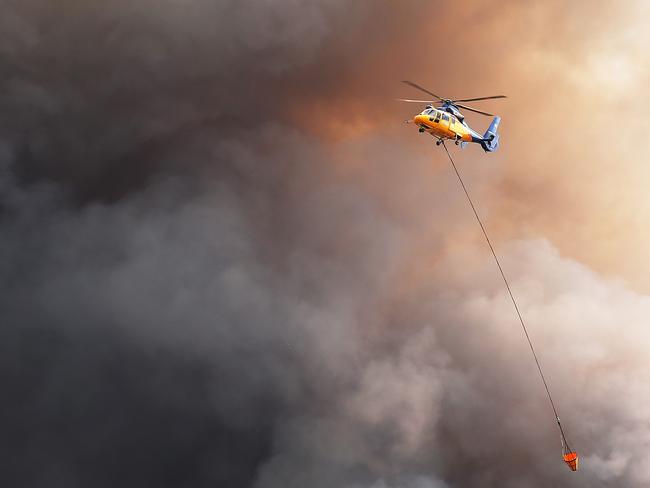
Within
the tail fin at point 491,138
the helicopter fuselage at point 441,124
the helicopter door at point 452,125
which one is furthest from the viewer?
the tail fin at point 491,138

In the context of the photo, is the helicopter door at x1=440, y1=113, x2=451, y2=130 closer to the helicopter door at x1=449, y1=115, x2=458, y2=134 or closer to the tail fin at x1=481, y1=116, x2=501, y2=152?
the helicopter door at x1=449, y1=115, x2=458, y2=134

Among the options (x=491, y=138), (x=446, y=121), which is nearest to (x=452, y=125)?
(x=446, y=121)

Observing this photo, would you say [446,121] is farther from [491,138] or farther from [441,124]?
[491,138]

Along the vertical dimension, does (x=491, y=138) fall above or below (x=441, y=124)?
above

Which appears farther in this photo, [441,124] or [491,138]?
[491,138]

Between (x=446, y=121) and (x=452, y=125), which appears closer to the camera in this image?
(x=446, y=121)

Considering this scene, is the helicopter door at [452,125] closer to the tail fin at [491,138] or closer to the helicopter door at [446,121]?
the helicopter door at [446,121]

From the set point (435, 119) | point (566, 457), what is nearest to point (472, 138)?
point (435, 119)

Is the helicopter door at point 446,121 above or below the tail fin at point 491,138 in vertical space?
below

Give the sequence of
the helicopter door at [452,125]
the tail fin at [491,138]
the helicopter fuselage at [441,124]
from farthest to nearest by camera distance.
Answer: the tail fin at [491,138], the helicopter door at [452,125], the helicopter fuselage at [441,124]

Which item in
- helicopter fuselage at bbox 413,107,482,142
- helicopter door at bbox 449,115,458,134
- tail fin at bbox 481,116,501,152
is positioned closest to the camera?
helicopter fuselage at bbox 413,107,482,142

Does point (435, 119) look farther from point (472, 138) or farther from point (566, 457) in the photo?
point (566, 457)

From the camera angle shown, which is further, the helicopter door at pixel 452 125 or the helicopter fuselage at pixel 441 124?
the helicopter door at pixel 452 125

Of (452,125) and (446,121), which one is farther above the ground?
(452,125)
